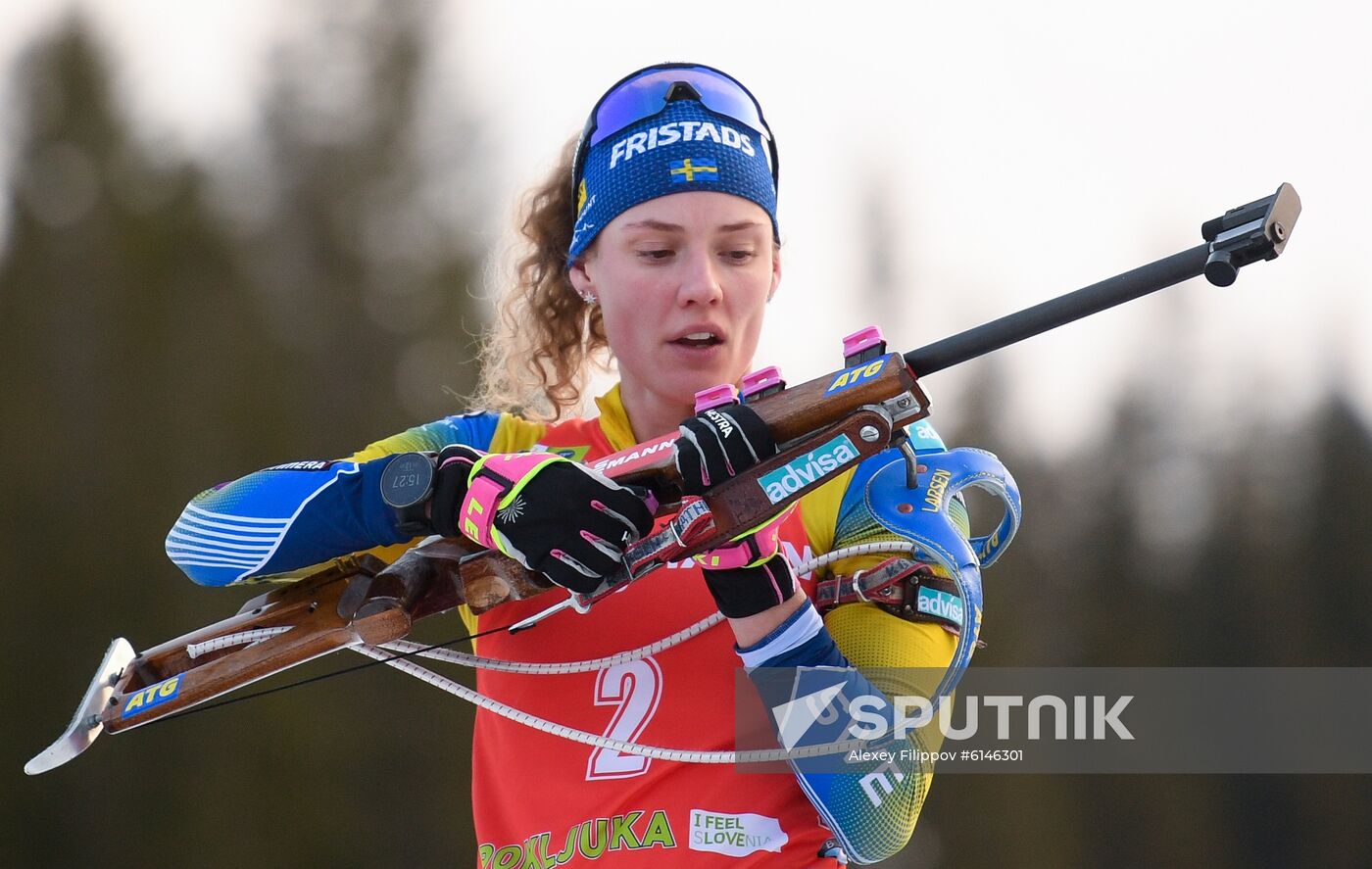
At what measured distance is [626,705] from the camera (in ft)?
9.12

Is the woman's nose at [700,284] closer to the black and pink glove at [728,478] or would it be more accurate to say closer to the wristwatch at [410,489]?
the black and pink glove at [728,478]

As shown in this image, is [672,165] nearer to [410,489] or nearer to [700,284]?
[700,284]

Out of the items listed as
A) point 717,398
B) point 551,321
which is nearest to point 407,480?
point 717,398

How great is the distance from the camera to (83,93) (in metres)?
15.9

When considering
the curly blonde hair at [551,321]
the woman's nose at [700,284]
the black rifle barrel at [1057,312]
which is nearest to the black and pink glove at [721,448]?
the black rifle barrel at [1057,312]

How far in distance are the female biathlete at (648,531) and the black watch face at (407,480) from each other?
0.08 ft

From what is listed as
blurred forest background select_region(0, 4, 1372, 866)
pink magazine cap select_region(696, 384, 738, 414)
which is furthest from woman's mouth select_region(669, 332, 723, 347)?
blurred forest background select_region(0, 4, 1372, 866)

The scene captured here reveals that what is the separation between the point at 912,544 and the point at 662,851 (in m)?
0.69

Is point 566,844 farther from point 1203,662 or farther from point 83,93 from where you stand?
point 1203,662

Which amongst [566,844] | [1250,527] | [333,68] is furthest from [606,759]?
[1250,527]

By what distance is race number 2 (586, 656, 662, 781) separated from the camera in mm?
2740

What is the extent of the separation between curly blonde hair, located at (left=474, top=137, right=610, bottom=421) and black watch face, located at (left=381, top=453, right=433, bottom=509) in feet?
2.64

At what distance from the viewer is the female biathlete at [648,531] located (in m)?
2.45

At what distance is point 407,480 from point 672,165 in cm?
84
